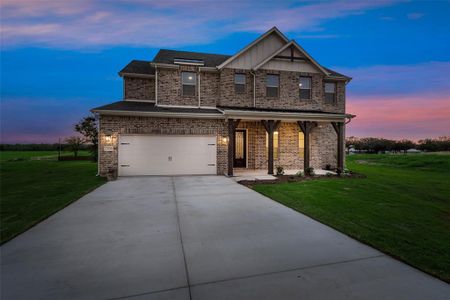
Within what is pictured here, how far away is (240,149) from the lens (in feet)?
44.3

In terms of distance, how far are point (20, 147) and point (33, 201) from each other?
2425 inches

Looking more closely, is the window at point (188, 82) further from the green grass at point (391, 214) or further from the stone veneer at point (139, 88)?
the green grass at point (391, 214)

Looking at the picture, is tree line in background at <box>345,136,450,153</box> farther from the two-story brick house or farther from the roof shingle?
the roof shingle

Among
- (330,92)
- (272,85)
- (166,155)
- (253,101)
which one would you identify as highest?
(272,85)

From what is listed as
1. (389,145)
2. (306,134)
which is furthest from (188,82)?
(389,145)

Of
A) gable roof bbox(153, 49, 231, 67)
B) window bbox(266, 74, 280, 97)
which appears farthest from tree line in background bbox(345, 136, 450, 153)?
gable roof bbox(153, 49, 231, 67)

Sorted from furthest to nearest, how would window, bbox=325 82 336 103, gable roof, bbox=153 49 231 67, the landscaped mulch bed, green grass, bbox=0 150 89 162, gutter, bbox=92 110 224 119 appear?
green grass, bbox=0 150 89 162
window, bbox=325 82 336 103
gable roof, bbox=153 49 231 67
gutter, bbox=92 110 224 119
the landscaped mulch bed

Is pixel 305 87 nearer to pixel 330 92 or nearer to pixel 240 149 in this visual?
pixel 330 92

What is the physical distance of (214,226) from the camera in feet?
13.8

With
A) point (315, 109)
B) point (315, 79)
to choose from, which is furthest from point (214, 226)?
point (315, 79)

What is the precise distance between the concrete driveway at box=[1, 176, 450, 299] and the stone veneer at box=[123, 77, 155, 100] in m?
10.2

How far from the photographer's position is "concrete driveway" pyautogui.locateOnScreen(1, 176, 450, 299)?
7.47 ft

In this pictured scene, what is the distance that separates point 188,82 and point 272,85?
5.29 m

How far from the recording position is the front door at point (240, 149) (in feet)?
43.9
